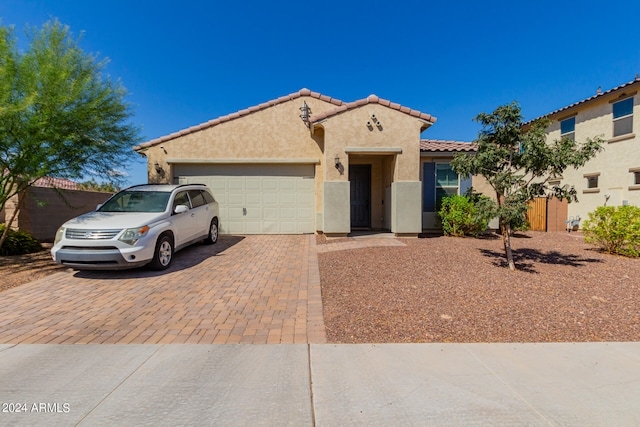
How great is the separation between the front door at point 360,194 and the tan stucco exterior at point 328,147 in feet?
0.80

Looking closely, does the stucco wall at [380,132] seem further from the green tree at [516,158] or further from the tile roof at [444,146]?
the green tree at [516,158]

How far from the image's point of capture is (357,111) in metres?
9.84

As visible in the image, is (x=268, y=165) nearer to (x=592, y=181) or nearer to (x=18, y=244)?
(x=18, y=244)

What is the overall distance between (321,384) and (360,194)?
33.0 feet

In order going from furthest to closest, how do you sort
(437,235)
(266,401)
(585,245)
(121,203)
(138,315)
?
(437,235) < (585,245) < (121,203) < (138,315) < (266,401)

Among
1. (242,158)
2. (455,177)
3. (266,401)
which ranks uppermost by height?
(242,158)

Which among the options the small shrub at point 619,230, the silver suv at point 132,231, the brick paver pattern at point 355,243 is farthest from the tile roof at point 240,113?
the small shrub at point 619,230

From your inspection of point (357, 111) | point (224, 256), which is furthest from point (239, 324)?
point (357, 111)

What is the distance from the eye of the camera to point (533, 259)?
7.35 meters

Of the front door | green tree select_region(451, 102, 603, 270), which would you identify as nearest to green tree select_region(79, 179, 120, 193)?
the front door

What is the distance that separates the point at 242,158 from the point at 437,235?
7.62 metres

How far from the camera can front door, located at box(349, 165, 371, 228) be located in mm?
12203

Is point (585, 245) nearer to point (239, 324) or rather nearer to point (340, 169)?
point (340, 169)

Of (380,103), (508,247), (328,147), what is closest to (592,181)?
(380,103)
